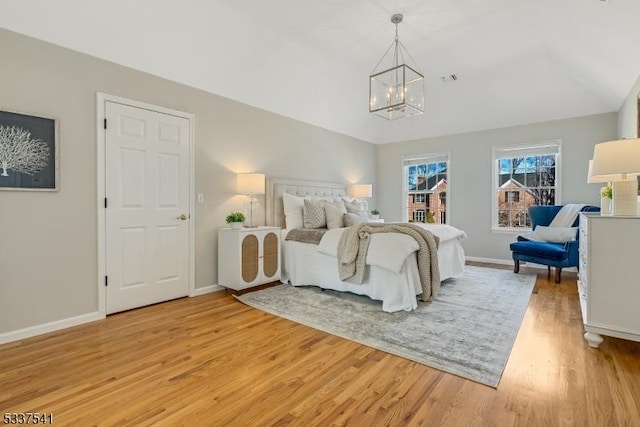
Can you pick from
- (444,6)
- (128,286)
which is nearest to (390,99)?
(444,6)

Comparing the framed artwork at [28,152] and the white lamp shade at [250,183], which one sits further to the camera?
the white lamp shade at [250,183]

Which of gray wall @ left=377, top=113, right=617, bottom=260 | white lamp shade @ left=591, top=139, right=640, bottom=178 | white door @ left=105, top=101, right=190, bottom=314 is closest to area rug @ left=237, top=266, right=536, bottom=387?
white door @ left=105, top=101, right=190, bottom=314

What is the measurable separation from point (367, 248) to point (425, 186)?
12.4 ft

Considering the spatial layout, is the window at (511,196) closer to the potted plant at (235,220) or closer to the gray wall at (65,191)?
the potted plant at (235,220)

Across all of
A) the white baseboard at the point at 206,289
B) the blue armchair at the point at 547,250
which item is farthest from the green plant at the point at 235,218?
the blue armchair at the point at 547,250

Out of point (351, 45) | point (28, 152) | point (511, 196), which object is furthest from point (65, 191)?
point (511, 196)

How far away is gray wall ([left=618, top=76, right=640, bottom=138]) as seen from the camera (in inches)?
139

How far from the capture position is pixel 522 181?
221 inches

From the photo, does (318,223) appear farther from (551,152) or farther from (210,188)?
(551,152)

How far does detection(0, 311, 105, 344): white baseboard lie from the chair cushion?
5175 millimetres

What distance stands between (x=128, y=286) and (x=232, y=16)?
294 cm

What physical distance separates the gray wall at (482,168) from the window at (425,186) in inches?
5.4

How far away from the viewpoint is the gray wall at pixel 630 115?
11.6 ft

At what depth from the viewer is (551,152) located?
5.29m
